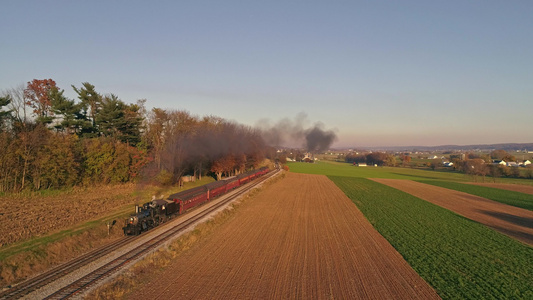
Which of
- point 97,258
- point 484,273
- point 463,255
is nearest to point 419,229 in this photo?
point 463,255

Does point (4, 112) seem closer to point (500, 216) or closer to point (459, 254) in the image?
point (459, 254)

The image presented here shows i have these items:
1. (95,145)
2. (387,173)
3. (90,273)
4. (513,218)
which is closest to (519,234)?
(513,218)

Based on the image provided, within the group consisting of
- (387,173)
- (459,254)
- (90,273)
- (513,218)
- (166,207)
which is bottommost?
(387,173)

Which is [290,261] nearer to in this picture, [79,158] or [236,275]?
[236,275]

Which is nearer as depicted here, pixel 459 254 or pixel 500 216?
pixel 459 254

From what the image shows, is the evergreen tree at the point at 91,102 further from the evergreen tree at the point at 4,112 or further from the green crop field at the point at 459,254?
the green crop field at the point at 459,254

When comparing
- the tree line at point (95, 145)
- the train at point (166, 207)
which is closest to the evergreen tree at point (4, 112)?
the tree line at point (95, 145)

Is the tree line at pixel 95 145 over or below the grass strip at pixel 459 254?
over
